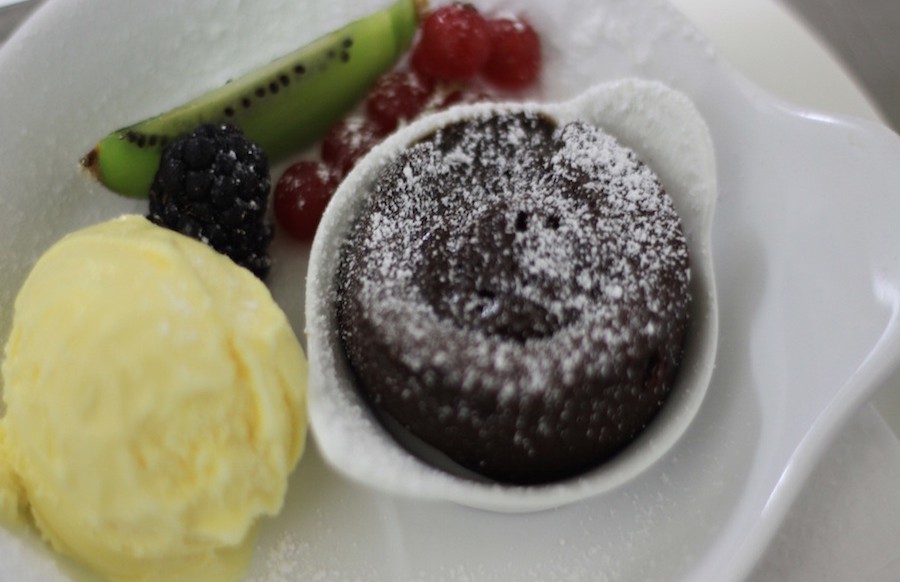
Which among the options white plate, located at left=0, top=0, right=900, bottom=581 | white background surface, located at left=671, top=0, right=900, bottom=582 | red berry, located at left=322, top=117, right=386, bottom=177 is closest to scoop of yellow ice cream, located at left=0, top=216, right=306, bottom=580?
white plate, located at left=0, top=0, right=900, bottom=581

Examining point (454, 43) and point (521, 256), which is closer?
point (521, 256)

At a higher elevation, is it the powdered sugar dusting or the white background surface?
the powdered sugar dusting

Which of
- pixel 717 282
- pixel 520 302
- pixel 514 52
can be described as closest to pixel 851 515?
pixel 717 282

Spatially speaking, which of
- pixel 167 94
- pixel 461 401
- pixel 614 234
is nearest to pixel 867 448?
pixel 614 234

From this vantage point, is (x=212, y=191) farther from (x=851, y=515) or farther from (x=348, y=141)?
(x=851, y=515)

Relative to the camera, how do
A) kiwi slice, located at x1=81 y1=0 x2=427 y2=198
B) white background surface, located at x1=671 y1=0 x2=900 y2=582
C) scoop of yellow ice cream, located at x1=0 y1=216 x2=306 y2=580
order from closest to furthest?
scoop of yellow ice cream, located at x1=0 y1=216 x2=306 y2=580
white background surface, located at x1=671 y1=0 x2=900 y2=582
kiwi slice, located at x1=81 y1=0 x2=427 y2=198

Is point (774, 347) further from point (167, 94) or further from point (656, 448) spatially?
point (167, 94)

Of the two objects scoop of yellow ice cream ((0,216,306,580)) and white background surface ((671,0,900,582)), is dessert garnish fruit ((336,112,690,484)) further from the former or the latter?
white background surface ((671,0,900,582))
